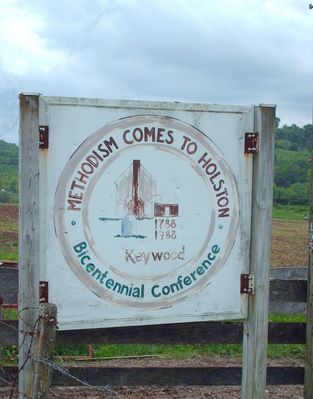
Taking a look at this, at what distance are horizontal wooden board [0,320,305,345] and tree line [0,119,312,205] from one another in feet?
181

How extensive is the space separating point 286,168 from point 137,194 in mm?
78151

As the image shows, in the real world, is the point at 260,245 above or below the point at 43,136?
below

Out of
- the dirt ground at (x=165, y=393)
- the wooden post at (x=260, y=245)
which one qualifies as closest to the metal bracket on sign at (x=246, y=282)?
the wooden post at (x=260, y=245)

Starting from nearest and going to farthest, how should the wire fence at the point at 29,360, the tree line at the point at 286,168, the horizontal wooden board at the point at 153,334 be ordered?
the wire fence at the point at 29,360 < the horizontal wooden board at the point at 153,334 < the tree line at the point at 286,168

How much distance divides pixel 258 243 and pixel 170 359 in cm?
265

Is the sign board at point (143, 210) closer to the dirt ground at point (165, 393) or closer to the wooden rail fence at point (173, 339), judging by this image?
the wooden rail fence at point (173, 339)

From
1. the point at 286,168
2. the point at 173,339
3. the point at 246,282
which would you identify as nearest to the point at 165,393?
the point at 173,339

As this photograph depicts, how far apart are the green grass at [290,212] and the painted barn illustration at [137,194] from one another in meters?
55.8

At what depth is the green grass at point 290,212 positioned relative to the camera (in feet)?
198

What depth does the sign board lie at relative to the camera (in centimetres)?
412

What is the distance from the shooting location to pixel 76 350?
22.6ft

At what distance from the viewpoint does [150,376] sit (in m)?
4.92

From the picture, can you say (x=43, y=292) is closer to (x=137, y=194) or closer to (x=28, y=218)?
(x=28, y=218)

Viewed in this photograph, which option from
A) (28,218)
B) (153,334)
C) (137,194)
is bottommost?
(153,334)
